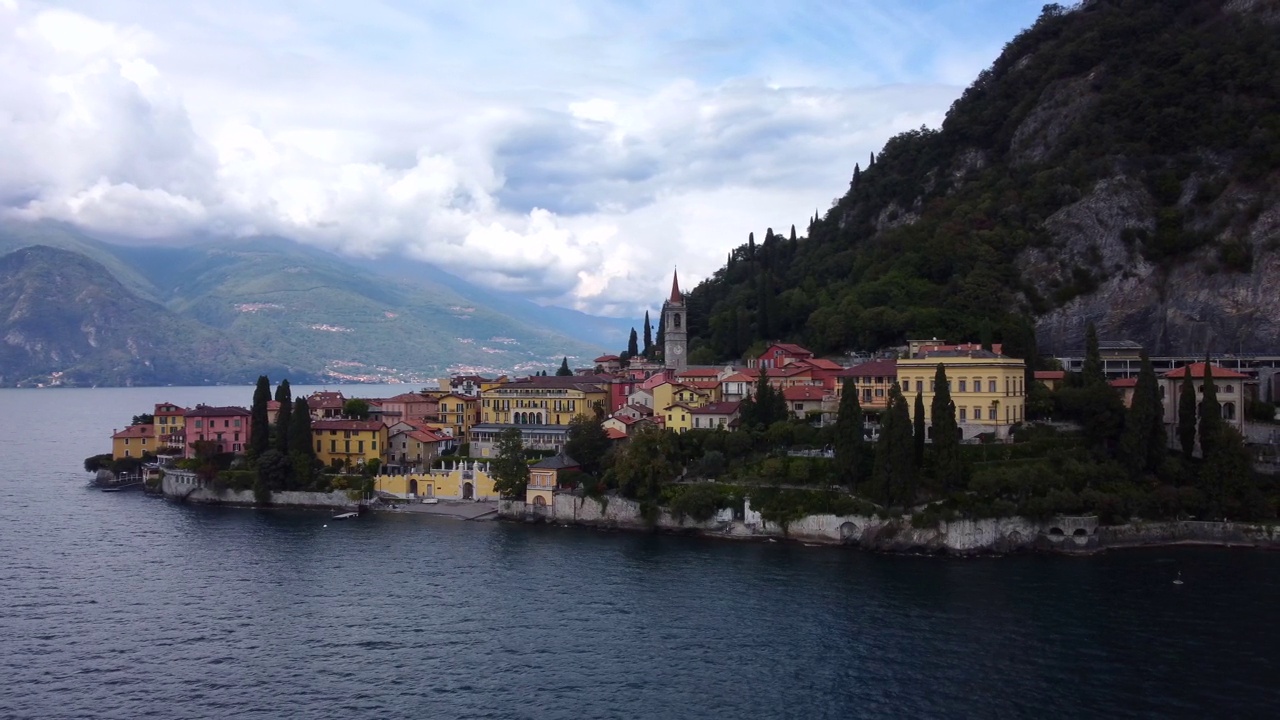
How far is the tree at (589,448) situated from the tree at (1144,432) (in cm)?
2734

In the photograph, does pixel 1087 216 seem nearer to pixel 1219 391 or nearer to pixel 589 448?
pixel 1219 391

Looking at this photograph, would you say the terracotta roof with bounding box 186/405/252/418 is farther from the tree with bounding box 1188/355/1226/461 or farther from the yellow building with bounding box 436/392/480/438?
the tree with bounding box 1188/355/1226/461

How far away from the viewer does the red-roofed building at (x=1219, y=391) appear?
171ft

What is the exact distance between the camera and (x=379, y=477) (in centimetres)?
6156

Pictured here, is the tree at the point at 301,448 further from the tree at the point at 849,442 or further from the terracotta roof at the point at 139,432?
the tree at the point at 849,442

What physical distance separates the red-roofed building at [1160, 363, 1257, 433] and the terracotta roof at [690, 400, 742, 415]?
23.0 m

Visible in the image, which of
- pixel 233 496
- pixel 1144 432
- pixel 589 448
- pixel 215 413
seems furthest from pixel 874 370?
pixel 215 413

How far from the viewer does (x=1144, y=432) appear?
4788cm

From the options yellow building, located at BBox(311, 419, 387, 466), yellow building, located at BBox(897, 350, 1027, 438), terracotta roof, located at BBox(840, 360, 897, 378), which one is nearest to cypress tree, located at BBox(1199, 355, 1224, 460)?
yellow building, located at BBox(897, 350, 1027, 438)

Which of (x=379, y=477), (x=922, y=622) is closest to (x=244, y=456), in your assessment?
(x=379, y=477)

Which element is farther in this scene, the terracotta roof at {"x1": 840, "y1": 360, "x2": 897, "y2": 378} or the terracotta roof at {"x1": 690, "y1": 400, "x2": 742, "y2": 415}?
the terracotta roof at {"x1": 690, "y1": 400, "x2": 742, "y2": 415}

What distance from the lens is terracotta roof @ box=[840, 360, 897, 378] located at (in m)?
57.0

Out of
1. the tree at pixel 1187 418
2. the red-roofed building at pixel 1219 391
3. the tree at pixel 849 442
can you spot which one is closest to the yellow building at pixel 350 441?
the tree at pixel 849 442

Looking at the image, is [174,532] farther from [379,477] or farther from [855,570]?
[855,570]
